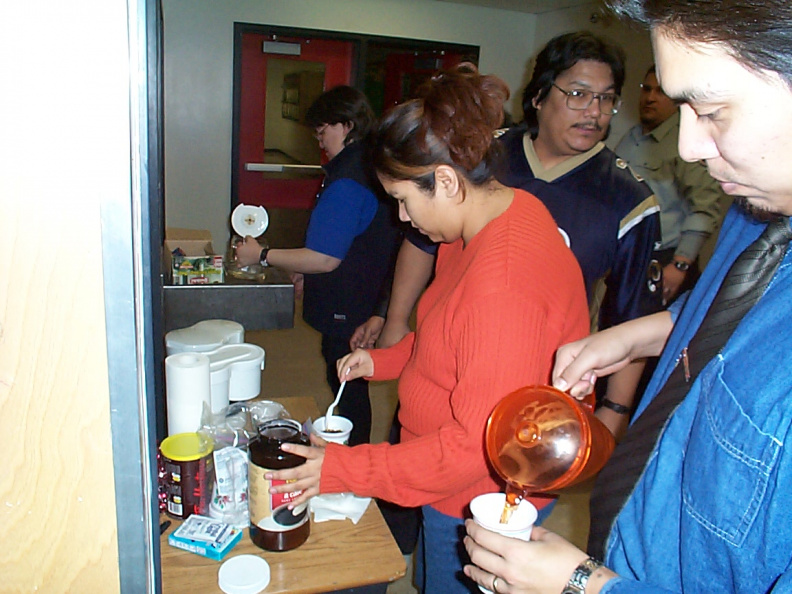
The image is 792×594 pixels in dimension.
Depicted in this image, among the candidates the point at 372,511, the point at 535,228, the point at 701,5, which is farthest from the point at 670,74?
the point at 372,511

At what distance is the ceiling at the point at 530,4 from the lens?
5.02 meters

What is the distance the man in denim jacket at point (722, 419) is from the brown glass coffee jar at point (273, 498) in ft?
1.13

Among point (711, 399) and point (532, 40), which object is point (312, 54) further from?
point (711, 399)

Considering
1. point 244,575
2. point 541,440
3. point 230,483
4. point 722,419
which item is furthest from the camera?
point 230,483

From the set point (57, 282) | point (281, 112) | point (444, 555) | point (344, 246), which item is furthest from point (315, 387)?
point (57, 282)

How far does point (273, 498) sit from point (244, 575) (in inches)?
4.9

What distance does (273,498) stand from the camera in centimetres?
100

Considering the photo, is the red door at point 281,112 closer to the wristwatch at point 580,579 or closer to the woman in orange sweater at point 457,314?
the woman in orange sweater at point 457,314

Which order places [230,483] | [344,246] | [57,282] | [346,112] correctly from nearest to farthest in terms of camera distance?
[57,282] → [230,483] → [344,246] → [346,112]

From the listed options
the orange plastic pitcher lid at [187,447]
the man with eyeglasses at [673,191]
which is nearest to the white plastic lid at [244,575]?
the orange plastic pitcher lid at [187,447]

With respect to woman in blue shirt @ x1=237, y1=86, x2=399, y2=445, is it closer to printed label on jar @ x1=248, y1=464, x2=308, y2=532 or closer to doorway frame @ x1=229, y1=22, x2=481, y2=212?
printed label on jar @ x1=248, y1=464, x2=308, y2=532

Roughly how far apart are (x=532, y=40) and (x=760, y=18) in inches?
214

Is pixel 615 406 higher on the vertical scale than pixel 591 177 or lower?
lower

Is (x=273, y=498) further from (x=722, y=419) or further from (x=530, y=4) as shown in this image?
(x=530, y=4)
